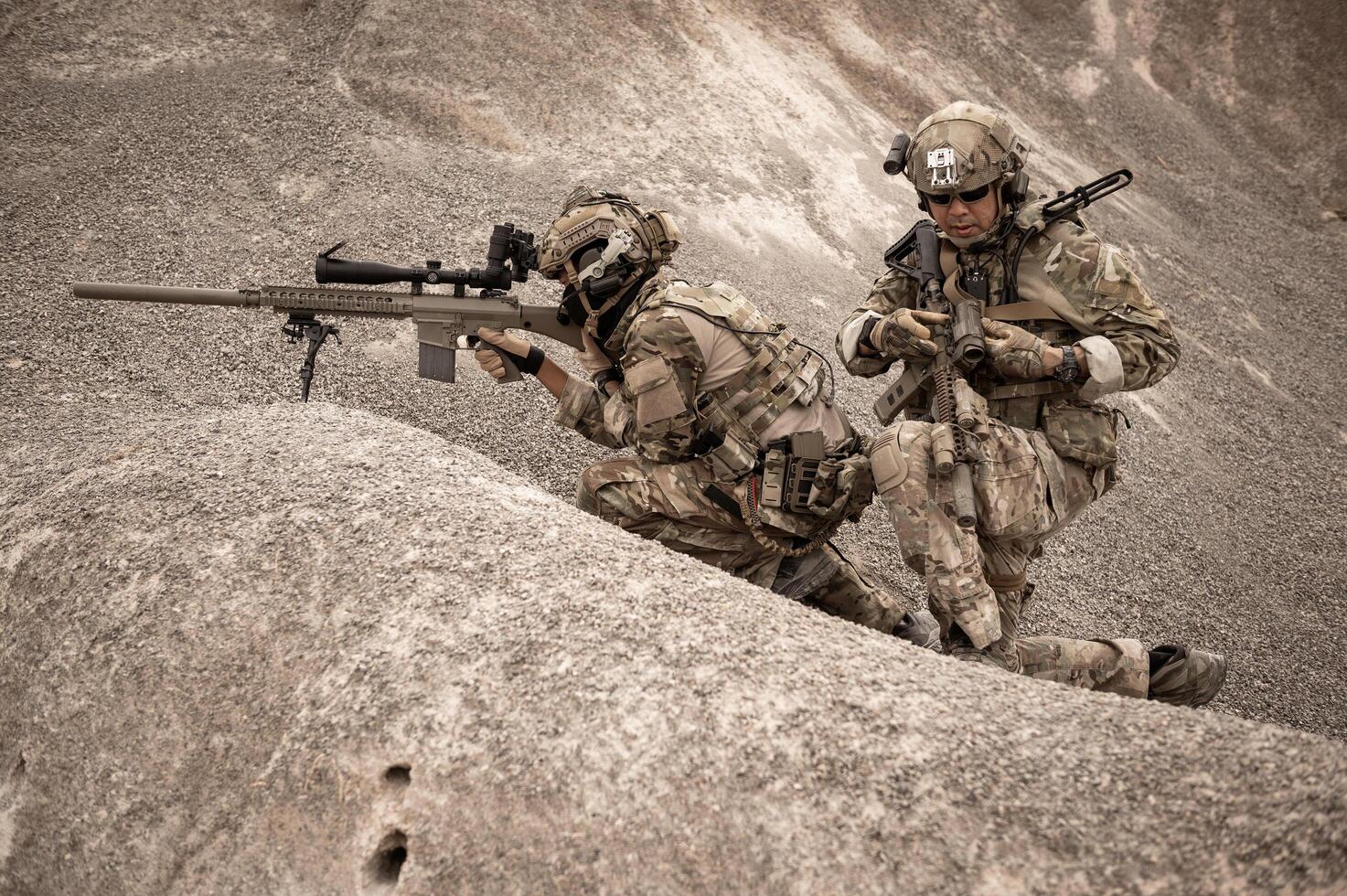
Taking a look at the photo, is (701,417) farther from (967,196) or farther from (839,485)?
(967,196)

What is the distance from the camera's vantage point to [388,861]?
338 cm

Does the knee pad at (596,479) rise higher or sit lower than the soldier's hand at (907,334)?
lower

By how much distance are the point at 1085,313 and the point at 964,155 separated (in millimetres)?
1034

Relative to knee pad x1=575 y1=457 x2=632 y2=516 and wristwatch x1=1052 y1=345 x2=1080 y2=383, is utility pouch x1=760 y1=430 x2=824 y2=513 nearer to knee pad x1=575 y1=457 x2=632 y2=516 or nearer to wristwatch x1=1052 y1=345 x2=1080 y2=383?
Result: knee pad x1=575 y1=457 x2=632 y2=516

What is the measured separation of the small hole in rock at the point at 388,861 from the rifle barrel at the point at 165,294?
3.64 metres

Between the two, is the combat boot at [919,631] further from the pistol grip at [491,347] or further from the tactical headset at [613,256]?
the pistol grip at [491,347]

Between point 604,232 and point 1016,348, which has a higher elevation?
point 1016,348

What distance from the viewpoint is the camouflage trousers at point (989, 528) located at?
4898 mm

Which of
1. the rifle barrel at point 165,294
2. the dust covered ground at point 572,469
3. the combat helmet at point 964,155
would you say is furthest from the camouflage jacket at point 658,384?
the rifle barrel at point 165,294

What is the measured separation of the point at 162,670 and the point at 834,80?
12337 mm

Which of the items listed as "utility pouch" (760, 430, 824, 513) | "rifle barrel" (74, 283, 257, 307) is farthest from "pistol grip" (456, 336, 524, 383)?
"utility pouch" (760, 430, 824, 513)

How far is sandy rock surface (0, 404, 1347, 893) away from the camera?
305cm

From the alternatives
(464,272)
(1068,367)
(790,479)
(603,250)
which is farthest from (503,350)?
(1068,367)

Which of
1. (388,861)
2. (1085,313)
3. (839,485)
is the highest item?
(1085,313)
